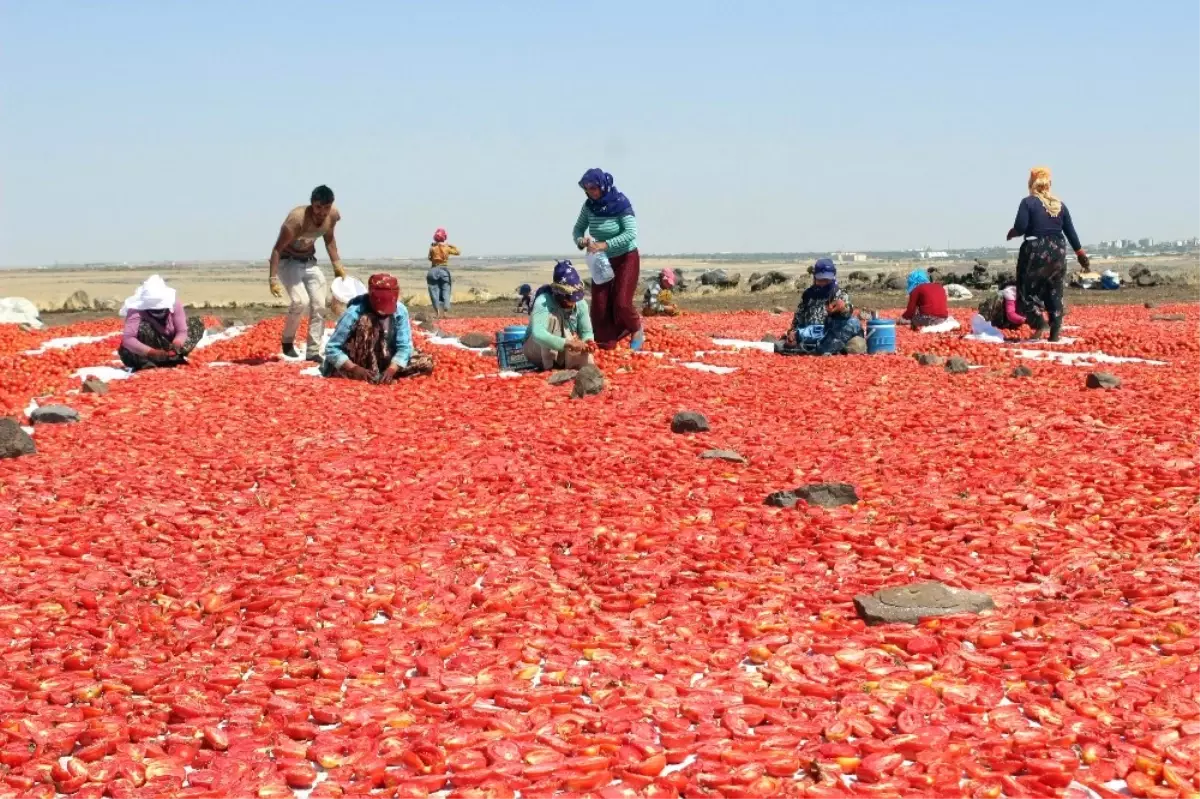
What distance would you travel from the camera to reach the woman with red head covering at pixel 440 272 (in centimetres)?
2823

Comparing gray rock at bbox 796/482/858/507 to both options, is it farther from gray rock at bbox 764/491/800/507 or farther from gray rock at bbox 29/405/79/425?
gray rock at bbox 29/405/79/425

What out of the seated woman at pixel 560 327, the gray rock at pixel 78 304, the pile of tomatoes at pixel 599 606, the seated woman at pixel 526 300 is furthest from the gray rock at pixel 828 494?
the gray rock at pixel 78 304

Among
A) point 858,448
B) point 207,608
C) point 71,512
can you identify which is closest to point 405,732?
point 207,608

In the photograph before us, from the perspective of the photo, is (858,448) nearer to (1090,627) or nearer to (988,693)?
(1090,627)

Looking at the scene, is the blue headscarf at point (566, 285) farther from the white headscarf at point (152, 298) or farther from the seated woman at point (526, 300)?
the seated woman at point (526, 300)

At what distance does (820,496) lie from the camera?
25.4 ft

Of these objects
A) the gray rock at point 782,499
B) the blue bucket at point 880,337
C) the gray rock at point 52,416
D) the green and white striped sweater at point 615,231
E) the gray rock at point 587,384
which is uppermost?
the green and white striped sweater at point 615,231

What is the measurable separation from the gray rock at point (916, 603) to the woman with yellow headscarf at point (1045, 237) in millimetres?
14092

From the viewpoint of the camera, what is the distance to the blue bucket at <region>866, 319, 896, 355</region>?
1762cm

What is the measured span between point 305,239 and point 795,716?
12.8 metres

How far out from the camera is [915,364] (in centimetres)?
1559

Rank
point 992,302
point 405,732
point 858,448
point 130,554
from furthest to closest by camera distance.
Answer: point 992,302
point 858,448
point 130,554
point 405,732

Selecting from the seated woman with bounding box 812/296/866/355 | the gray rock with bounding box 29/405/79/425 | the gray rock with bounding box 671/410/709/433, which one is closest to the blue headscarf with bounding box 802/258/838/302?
the seated woman with bounding box 812/296/866/355

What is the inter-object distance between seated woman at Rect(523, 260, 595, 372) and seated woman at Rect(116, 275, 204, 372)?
17.2ft
